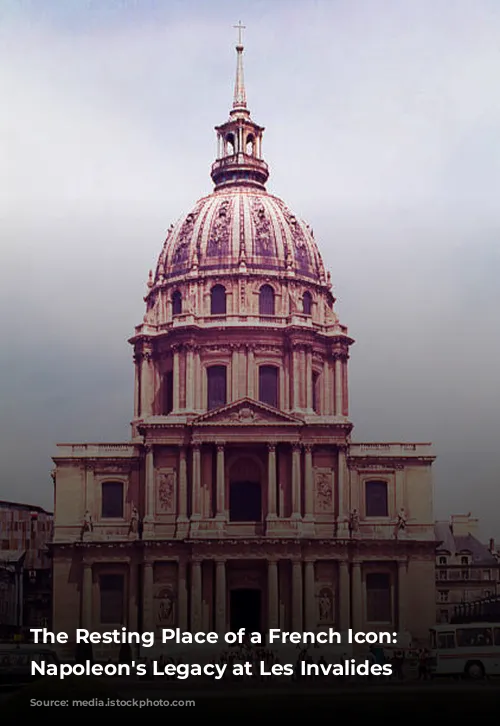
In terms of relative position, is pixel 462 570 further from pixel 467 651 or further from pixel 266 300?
pixel 467 651

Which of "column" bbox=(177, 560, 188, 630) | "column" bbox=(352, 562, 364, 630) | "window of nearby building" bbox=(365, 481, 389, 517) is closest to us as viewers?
"column" bbox=(177, 560, 188, 630)

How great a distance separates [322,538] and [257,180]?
28862 mm

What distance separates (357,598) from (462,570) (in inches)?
1272

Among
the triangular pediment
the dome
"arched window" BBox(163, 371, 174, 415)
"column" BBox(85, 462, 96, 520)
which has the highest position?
the dome

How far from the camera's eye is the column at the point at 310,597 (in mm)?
72125

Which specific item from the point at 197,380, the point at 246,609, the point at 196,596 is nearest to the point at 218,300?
the point at 197,380

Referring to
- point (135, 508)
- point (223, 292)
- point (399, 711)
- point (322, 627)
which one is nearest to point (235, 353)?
point (223, 292)

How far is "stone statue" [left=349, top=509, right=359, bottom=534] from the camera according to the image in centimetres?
7462

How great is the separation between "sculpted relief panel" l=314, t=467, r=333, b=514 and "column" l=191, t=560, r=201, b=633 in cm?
774

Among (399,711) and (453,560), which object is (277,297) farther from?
(399,711)

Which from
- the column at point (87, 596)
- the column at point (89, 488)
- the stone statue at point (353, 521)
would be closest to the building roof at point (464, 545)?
the stone statue at point (353, 521)

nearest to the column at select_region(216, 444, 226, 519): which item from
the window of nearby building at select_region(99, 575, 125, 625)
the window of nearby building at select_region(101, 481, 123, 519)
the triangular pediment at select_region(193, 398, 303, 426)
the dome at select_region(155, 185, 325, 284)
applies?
the triangular pediment at select_region(193, 398, 303, 426)

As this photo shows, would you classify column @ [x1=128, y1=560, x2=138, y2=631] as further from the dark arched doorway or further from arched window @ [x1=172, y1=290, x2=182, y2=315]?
arched window @ [x1=172, y1=290, x2=182, y2=315]

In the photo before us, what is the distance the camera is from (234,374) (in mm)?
81188
